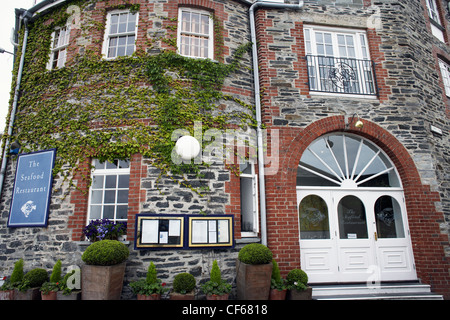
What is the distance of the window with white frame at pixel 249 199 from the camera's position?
255 inches

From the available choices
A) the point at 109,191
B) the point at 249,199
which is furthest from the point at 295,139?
the point at 109,191


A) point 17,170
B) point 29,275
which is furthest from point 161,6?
point 29,275

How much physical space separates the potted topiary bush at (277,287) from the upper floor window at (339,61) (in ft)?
15.2

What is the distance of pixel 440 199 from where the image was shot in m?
7.05

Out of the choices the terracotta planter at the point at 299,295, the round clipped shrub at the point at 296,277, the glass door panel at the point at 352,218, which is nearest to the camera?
the terracotta planter at the point at 299,295

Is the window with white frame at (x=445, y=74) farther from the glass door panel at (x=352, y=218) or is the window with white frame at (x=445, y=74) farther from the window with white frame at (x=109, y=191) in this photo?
the window with white frame at (x=109, y=191)

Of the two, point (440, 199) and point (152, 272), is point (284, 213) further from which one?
point (440, 199)

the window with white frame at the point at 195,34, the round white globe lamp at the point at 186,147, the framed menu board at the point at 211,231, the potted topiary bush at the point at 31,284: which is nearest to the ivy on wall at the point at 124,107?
the round white globe lamp at the point at 186,147

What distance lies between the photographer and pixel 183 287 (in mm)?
5137

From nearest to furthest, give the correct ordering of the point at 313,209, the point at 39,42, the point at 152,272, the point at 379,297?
the point at 152,272
the point at 379,297
the point at 313,209
the point at 39,42

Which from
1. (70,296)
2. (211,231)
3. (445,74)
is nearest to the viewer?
(70,296)

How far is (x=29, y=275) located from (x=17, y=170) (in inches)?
106

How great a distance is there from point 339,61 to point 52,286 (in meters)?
8.31

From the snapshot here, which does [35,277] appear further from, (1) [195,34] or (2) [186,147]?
(1) [195,34]
